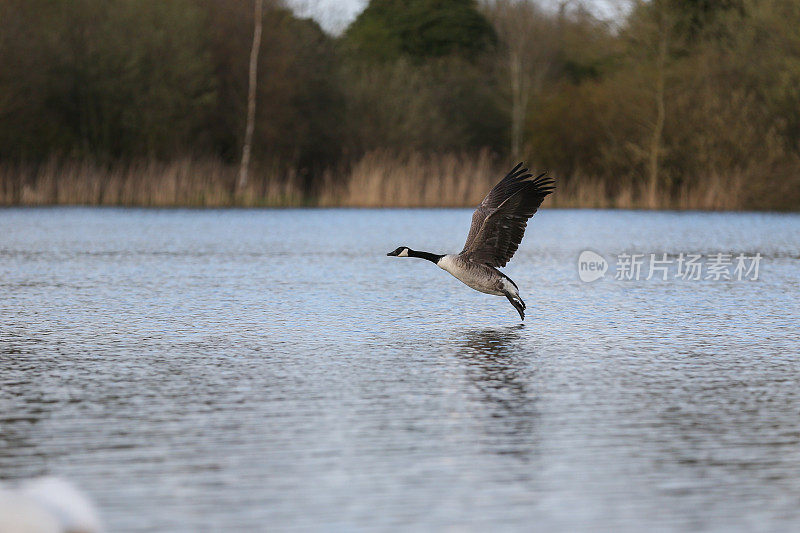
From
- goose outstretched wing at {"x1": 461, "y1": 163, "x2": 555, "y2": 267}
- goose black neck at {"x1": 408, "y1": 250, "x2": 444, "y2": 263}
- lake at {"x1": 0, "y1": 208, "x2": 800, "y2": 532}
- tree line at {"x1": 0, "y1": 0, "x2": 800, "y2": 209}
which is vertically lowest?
lake at {"x1": 0, "y1": 208, "x2": 800, "y2": 532}

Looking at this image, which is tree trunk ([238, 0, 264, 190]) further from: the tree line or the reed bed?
the reed bed

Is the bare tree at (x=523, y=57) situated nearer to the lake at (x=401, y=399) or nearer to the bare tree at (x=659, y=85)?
the bare tree at (x=659, y=85)

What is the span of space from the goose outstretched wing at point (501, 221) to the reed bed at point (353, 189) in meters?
23.1

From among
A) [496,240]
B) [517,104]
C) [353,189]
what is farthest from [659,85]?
[496,240]

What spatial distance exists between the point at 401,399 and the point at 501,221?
4.52m

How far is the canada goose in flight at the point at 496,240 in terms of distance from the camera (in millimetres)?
11242

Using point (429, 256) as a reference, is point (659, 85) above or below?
above

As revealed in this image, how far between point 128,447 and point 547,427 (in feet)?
6.86

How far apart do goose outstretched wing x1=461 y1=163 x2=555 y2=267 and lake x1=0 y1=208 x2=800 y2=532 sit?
25.0 inches

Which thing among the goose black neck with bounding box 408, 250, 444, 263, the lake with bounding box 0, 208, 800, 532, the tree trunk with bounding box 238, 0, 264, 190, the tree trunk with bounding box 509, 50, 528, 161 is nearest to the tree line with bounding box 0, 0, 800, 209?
the tree trunk with bounding box 238, 0, 264, 190

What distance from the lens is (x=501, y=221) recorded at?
11.6 m

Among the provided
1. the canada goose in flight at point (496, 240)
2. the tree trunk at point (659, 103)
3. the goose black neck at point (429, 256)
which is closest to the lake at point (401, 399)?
the canada goose in flight at point (496, 240)

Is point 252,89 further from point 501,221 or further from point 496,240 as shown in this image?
point 496,240

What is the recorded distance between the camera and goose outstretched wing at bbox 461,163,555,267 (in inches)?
452
